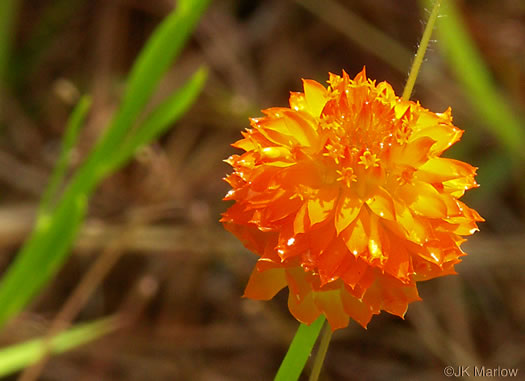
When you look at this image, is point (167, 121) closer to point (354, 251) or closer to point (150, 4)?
point (354, 251)

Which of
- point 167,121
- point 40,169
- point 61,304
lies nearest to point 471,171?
point 167,121

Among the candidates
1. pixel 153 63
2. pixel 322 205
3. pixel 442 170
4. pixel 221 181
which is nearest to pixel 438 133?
pixel 442 170

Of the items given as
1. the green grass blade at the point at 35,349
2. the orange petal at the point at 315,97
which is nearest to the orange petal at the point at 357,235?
the orange petal at the point at 315,97

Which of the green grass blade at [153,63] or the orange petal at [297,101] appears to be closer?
the orange petal at [297,101]

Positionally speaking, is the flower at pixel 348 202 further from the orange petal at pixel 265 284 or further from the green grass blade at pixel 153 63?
the green grass blade at pixel 153 63

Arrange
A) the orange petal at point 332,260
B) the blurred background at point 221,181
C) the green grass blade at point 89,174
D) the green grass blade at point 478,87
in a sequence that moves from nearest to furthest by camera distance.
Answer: the orange petal at point 332,260 < the green grass blade at point 89,174 < the green grass blade at point 478,87 < the blurred background at point 221,181

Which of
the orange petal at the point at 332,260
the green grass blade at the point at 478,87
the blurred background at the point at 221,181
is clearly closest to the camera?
the orange petal at the point at 332,260
